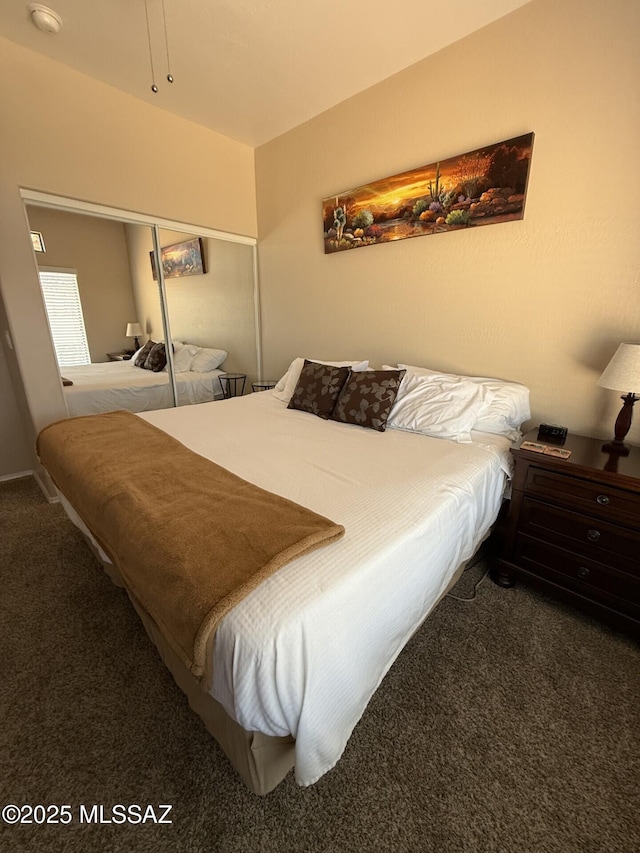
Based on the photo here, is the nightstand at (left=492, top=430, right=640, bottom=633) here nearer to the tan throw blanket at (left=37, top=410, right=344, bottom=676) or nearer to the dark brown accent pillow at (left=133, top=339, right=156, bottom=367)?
the tan throw blanket at (left=37, top=410, right=344, bottom=676)

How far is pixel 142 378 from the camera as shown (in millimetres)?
3029

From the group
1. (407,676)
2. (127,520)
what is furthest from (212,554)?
(407,676)

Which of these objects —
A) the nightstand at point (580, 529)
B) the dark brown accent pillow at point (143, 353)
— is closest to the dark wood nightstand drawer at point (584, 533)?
the nightstand at point (580, 529)

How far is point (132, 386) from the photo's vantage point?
117 inches

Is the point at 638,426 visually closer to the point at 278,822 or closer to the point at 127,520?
the point at 278,822

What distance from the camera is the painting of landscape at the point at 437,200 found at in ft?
6.33

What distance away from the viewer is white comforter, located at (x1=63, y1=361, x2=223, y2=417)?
2.66m

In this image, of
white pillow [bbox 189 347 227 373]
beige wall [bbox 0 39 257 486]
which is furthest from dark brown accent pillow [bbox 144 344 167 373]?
beige wall [bbox 0 39 257 486]

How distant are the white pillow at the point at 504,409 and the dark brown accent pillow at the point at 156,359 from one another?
260 cm

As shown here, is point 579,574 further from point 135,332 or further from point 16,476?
point 16,476

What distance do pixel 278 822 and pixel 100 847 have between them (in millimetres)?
463

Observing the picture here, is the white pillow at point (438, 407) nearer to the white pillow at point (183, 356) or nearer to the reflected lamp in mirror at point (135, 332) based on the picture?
the white pillow at point (183, 356)

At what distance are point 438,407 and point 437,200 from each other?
136 centimetres

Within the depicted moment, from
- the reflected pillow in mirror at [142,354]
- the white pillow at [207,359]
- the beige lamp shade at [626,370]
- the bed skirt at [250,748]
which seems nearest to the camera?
the bed skirt at [250,748]
